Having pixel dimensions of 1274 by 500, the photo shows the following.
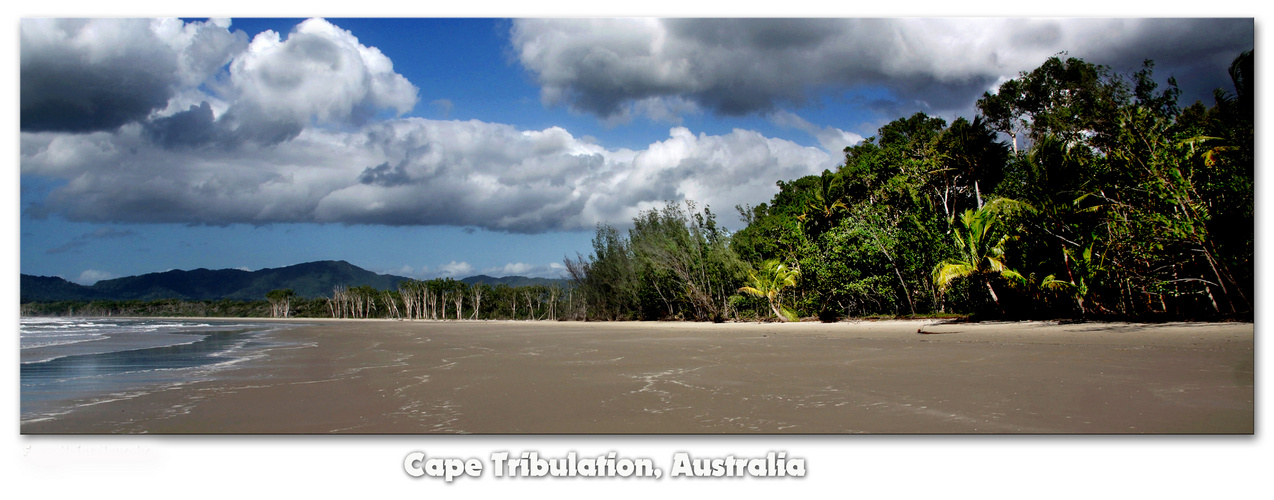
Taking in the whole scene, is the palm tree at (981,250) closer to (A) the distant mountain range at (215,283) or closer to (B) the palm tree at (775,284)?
(B) the palm tree at (775,284)

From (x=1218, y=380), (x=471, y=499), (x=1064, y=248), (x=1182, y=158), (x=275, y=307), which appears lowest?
(x=275, y=307)

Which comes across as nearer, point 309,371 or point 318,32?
point 318,32

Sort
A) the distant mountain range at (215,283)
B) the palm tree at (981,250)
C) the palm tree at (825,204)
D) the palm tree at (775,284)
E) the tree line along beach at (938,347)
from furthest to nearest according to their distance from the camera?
the palm tree at (825,204) < the palm tree at (775,284) < the palm tree at (981,250) < the distant mountain range at (215,283) < the tree line along beach at (938,347)

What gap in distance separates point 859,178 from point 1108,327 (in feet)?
48.0

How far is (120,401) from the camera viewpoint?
19.1 ft

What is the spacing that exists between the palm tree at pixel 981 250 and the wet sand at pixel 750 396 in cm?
668

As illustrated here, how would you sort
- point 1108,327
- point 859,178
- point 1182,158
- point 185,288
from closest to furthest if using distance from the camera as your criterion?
1. point 1182,158
2. point 1108,327
3. point 859,178
4. point 185,288

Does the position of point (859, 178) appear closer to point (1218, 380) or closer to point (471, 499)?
point (1218, 380)

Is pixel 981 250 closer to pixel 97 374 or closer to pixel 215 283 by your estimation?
pixel 97 374

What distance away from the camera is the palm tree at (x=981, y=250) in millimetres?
15797

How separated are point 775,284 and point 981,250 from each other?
9.18 m

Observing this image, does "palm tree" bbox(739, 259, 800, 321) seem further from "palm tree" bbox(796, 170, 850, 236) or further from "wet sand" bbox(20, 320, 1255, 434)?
"wet sand" bbox(20, 320, 1255, 434)

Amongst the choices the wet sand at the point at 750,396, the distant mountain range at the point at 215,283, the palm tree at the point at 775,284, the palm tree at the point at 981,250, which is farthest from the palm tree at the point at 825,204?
the distant mountain range at the point at 215,283

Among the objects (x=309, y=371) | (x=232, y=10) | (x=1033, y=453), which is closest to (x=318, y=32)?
(x=232, y=10)
